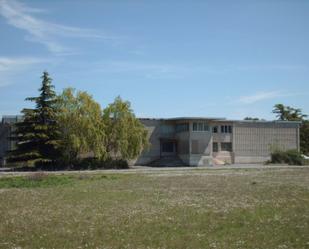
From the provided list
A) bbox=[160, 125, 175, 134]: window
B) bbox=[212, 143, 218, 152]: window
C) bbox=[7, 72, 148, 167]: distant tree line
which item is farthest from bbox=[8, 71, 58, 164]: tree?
bbox=[212, 143, 218, 152]: window

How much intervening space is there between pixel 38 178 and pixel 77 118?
28.2 meters

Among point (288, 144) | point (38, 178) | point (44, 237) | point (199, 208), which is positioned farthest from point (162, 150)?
point (44, 237)

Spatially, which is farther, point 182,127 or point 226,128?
point 226,128

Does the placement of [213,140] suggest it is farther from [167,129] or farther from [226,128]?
[167,129]

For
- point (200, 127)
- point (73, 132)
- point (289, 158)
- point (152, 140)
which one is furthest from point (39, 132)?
point (289, 158)

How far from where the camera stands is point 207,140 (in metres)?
76.4

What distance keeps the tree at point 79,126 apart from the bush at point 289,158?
1135 inches

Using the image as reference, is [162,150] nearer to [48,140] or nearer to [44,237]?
[48,140]

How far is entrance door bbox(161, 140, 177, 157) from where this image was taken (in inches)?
3117

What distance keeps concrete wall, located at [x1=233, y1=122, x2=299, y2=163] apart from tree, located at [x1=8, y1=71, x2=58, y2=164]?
36552mm

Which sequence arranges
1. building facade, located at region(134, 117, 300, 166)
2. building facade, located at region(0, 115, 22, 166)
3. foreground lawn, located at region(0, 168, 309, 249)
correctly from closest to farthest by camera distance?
foreground lawn, located at region(0, 168, 309, 249) < building facade, located at region(0, 115, 22, 166) < building facade, located at region(134, 117, 300, 166)

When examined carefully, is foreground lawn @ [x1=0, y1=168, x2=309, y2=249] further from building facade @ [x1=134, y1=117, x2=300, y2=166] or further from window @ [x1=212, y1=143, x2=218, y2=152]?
window @ [x1=212, y1=143, x2=218, y2=152]

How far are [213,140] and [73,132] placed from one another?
A: 2893 centimetres

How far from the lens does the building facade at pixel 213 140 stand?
7594 centimetres
